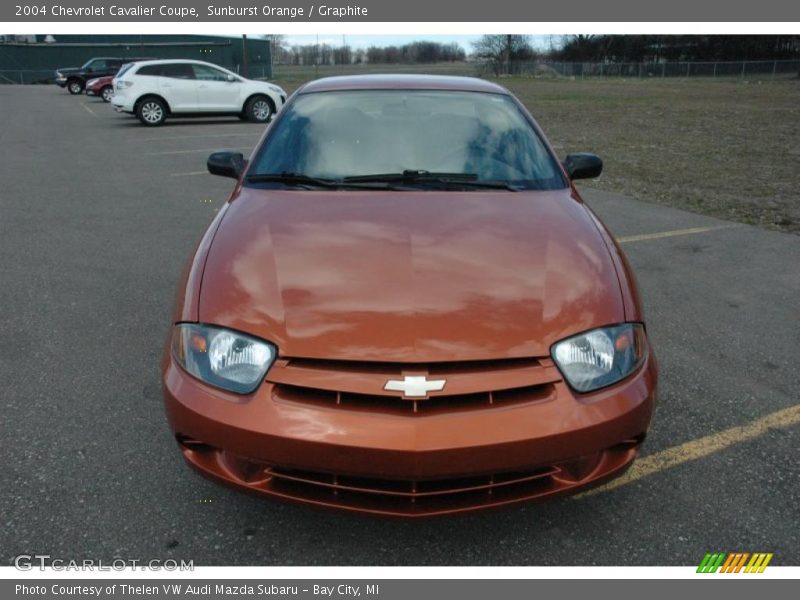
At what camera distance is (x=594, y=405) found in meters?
2.05

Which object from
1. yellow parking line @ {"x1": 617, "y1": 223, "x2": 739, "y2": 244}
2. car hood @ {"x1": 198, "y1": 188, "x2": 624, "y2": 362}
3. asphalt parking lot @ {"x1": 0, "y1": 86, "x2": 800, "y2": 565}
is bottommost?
asphalt parking lot @ {"x1": 0, "y1": 86, "x2": 800, "y2": 565}

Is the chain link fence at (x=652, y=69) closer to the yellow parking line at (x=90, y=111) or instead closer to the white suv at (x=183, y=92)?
the white suv at (x=183, y=92)

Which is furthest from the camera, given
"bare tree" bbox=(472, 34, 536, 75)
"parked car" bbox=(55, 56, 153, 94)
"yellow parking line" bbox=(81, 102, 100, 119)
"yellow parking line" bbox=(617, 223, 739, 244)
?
"bare tree" bbox=(472, 34, 536, 75)

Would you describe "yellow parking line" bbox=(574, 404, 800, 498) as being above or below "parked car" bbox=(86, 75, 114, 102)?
below

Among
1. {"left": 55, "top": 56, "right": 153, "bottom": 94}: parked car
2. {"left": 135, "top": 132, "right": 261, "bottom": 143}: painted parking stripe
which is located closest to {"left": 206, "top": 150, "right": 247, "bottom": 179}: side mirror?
{"left": 135, "top": 132, "right": 261, "bottom": 143}: painted parking stripe

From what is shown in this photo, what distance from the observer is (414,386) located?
195 cm

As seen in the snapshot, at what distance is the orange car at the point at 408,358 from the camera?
194 cm

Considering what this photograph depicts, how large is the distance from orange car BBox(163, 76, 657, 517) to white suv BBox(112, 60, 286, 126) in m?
15.8

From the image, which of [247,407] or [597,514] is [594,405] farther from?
[247,407]

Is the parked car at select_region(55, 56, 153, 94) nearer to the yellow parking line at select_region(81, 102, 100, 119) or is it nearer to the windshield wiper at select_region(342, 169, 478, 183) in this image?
the yellow parking line at select_region(81, 102, 100, 119)

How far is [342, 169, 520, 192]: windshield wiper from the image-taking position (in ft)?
10.1

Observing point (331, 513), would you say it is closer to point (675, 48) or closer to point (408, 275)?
point (408, 275)

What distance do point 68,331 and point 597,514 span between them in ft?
10.6

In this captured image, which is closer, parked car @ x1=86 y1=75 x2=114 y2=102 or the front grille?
the front grille
